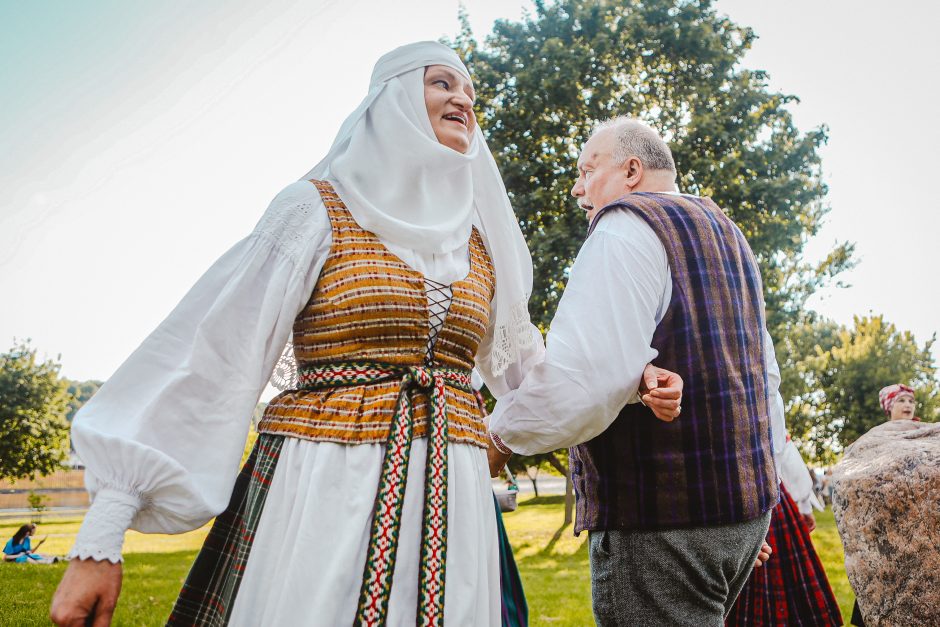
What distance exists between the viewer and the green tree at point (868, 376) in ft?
82.2

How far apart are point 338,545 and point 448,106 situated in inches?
51.3

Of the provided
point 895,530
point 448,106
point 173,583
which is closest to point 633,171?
point 448,106

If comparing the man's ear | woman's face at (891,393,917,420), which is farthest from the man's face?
woman's face at (891,393,917,420)

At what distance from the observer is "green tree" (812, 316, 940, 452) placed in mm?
25062

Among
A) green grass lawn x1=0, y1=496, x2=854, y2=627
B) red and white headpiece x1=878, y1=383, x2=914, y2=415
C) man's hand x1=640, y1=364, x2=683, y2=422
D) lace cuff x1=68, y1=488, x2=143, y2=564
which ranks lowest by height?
green grass lawn x1=0, y1=496, x2=854, y2=627

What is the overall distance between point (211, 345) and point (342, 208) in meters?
0.51

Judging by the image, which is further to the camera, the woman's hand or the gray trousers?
the gray trousers

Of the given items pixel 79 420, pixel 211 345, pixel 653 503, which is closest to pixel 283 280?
pixel 211 345

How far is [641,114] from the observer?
12.3m

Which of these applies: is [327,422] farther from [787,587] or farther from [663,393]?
[787,587]

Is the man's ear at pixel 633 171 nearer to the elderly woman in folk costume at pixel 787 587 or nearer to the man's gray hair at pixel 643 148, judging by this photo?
the man's gray hair at pixel 643 148

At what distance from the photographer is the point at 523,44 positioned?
1250 centimetres

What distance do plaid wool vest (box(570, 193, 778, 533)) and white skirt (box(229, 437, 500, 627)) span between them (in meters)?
0.48

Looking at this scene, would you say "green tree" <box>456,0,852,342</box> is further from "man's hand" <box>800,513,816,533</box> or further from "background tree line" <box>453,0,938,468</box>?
"man's hand" <box>800,513,816,533</box>
